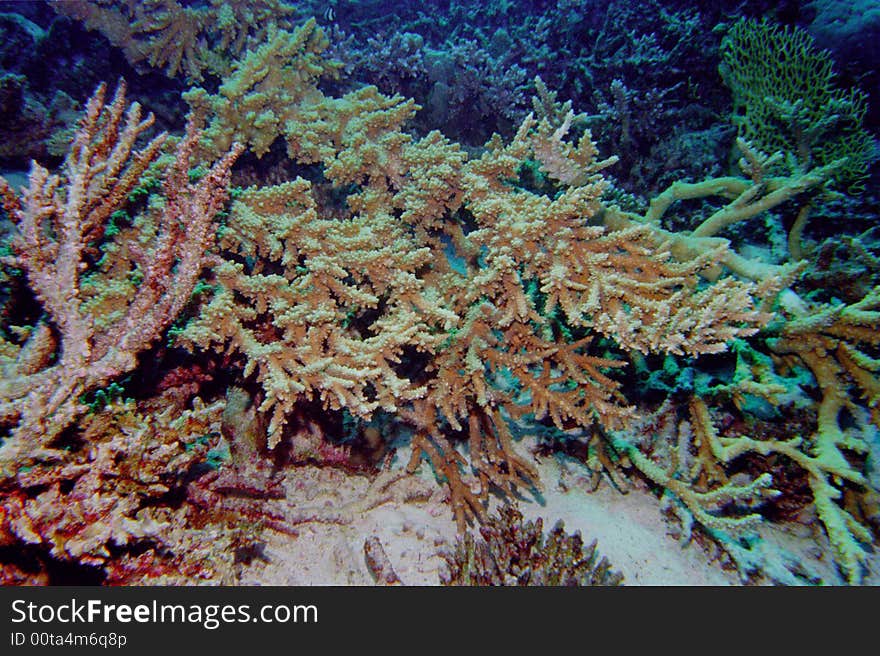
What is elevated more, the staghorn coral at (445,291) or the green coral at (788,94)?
the green coral at (788,94)

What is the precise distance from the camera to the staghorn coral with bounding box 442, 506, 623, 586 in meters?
2.69

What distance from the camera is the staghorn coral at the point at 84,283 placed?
1.93 meters

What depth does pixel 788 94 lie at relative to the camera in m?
5.39

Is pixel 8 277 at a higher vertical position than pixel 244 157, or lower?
lower

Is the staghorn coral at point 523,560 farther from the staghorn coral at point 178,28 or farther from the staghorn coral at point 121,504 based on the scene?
the staghorn coral at point 178,28

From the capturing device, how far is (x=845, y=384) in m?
3.04

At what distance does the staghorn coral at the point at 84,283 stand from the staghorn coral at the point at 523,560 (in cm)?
231

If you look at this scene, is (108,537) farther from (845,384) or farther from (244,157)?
(845,384)

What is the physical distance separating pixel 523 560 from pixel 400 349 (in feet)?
5.54

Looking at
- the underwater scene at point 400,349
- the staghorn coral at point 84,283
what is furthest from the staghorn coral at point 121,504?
the staghorn coral at point 84,283

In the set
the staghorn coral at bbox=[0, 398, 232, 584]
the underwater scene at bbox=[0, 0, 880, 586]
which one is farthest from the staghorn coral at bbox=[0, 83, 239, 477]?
the staghorn coral at bbox=[0, 398, 232, 584]

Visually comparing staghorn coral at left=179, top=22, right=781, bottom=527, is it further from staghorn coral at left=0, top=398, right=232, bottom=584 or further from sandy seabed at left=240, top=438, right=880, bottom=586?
staghorn coral at left=0, top=398, right=232, bottom=584
